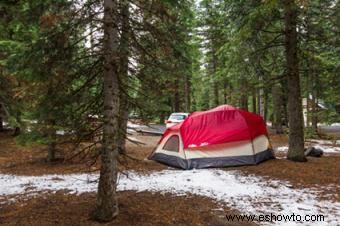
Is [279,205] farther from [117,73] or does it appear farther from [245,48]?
[245,48]

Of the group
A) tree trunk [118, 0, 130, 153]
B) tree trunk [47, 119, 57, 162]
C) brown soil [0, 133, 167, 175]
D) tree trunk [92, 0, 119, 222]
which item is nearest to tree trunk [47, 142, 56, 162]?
tree trunk [47, 119, 57, 162]

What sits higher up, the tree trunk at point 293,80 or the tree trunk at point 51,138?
the tree trunk at point 293,80

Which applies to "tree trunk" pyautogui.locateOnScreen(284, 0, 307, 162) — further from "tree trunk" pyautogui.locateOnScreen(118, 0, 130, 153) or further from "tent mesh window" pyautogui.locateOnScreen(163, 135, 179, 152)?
"tree trunk" pyautogui.locateOnScreen(118, 0, 130, 153)

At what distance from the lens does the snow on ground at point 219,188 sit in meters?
6.30

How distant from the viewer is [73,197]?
7051mm

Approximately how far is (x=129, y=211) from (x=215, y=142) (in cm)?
539

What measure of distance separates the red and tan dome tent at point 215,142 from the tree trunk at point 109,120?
16.5ft

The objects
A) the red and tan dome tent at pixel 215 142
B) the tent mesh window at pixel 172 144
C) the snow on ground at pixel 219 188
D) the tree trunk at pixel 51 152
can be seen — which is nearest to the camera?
the snow on ground at pixel 219 188

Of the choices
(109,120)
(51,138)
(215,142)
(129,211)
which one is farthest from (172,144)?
(109,120)

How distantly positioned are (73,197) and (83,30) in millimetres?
3618

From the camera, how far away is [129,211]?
6.04m

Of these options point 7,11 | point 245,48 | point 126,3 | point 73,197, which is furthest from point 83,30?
point 245,48

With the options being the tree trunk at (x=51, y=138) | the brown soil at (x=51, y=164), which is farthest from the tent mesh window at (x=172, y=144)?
the tree trunk at (x=51, y=138)

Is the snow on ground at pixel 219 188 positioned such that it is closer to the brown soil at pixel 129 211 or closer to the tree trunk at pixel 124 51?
the brown soil at pixel 129 211
